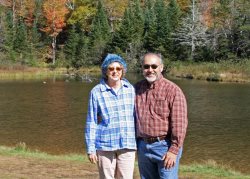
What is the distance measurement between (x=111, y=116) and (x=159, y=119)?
52cm

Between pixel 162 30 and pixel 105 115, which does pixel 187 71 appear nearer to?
pixel 162 30

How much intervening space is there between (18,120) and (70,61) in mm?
39010

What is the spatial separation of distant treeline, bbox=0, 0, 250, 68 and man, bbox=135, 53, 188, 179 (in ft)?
142

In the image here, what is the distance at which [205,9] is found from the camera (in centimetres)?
6241

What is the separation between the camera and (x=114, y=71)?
4.71 meters

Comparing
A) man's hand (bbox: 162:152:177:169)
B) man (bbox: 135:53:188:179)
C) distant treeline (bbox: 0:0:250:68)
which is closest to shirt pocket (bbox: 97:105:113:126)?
man (bbox: 135:53:188:179)

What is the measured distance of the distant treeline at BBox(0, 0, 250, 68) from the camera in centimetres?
5131

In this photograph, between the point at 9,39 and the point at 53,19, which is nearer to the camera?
the point at 9,39

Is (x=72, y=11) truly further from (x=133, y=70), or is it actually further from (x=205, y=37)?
(x=205, y=37)

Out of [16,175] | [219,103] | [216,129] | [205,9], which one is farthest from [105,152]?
[205,9]

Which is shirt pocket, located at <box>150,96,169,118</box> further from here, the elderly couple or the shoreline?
the shoreline

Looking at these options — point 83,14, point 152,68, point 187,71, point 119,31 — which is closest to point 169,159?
point 152,68

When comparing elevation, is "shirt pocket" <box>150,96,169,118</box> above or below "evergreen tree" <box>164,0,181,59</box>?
below

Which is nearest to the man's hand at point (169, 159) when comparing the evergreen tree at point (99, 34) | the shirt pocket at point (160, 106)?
the shirt pocket at point (160, 106)
